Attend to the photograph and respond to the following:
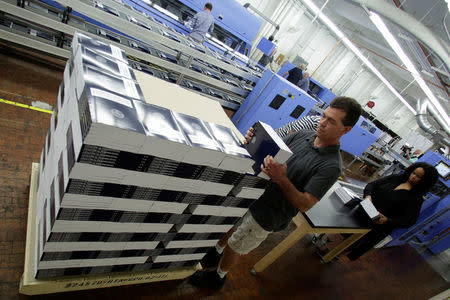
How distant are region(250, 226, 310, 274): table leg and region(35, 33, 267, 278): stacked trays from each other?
1116mm

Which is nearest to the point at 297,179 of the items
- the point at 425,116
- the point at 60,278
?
the point at 60,278

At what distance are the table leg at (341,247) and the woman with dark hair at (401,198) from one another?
0.17 m

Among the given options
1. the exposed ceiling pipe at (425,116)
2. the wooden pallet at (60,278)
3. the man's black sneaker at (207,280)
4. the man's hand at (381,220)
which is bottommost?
the man's black sneaker at (207,280)

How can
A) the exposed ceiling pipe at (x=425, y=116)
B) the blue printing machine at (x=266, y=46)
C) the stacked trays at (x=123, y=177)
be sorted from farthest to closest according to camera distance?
the exposed ceiling pipe at (x=425, y=116) < the blue printing machine at (x=266, y=46) < the stacked trays at (x=123, y=177)

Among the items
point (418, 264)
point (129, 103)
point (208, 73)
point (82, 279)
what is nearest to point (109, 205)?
point (129, 103)

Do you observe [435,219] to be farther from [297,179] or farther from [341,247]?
[297,179]

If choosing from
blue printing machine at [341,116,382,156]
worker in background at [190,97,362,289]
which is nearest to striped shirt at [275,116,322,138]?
worker in background at [190,97,362,289]

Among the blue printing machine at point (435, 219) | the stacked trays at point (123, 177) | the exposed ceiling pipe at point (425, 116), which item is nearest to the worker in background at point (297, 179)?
the stacked trays at point (123, 177)

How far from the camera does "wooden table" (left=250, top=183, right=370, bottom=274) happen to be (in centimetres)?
257

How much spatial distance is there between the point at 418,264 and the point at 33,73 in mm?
8404

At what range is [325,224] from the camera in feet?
8.69

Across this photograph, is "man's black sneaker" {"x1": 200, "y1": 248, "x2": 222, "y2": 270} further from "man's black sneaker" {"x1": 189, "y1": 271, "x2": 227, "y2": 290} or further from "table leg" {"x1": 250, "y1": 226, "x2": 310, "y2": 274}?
"table leg" {"x1": 250, "y1": 226, "x2": 310, "y2": 274}

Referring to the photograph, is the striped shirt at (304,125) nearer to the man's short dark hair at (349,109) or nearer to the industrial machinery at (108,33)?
the man's short dark hair at (349,109)

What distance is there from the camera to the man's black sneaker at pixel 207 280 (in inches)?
93.2
